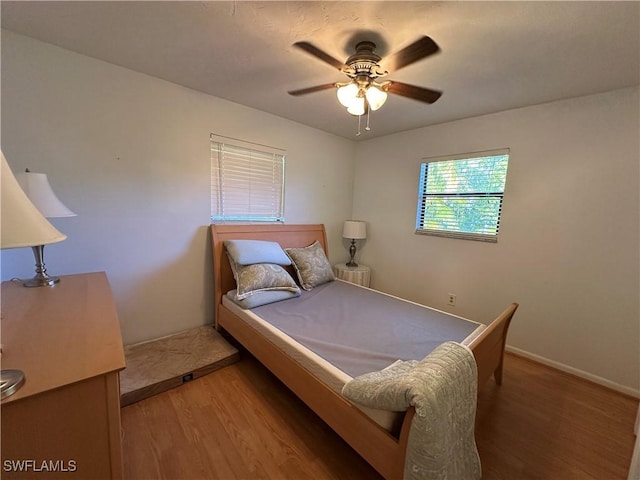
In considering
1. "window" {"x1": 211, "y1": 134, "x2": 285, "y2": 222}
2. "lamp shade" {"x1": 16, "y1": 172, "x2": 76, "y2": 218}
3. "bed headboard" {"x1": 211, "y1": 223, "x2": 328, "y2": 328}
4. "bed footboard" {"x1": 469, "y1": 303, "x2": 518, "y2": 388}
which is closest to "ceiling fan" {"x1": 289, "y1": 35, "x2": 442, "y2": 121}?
"window" {"x1": 211, "y1": 134, "x2": 285, "y2": 222}

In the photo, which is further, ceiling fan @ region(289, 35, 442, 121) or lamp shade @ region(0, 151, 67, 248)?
ceiling fan @ region(289, 35, 442, 121)

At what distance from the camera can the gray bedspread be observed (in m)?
1.59

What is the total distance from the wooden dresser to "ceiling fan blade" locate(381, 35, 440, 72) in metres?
1.78

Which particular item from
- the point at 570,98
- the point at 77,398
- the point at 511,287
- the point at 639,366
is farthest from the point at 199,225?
the point at 639,366

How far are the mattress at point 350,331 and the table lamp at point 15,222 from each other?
1.23 m

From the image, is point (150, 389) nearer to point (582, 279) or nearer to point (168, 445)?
point (168, 445)

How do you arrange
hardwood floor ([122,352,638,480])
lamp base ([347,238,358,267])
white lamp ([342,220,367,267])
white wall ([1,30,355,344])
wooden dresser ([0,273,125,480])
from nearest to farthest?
1. wooden dresser ([0,273,125,480])
2. hardwood floor ([122,352,638,480])
3. white wall ([1,30,355,344])
4. white lamp ([342,220,367,267])
5. lamp base ([347,238,358,267])

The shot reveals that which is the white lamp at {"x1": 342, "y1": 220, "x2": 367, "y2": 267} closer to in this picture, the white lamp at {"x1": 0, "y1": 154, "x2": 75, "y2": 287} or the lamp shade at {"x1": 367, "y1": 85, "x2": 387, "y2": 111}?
the lamp shade at {"x1": 367, "y1": 85, "x2": 387, "y2": 111}

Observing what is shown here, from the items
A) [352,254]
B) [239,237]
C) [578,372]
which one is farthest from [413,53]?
[578,372]

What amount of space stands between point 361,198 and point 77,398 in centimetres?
357

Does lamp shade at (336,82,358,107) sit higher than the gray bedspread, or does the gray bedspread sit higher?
lamp shade at (336,82,358,107)

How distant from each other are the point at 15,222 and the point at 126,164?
177 centimetres

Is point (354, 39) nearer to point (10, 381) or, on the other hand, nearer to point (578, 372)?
point (10, 381)

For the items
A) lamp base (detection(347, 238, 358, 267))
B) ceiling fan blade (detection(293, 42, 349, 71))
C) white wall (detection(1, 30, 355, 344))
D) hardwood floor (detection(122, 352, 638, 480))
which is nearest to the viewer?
ceiling fan blade (detection(293, 42, 349, 71))
